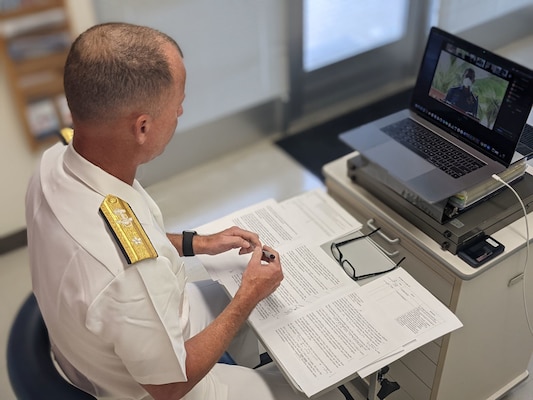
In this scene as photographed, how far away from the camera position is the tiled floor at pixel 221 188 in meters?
2.60

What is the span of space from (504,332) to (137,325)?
110 cm

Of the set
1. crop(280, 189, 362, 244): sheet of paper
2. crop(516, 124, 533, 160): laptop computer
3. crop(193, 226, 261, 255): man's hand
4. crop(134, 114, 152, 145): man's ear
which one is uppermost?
crop(134, 114, 152, 145): man's ear

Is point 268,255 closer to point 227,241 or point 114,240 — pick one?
point 227,241

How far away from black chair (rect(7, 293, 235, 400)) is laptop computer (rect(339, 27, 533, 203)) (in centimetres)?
89

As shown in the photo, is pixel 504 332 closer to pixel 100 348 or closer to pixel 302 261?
pixel 302 261

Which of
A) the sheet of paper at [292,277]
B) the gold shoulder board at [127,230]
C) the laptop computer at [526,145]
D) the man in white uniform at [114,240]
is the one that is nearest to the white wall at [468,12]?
the laptop computer at [526,145]

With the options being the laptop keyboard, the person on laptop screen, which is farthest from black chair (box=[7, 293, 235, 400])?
the person on laptop screen

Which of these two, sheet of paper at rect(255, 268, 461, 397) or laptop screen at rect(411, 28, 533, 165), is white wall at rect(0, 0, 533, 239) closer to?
laptop screen at rect(411, 28, 533, 165)

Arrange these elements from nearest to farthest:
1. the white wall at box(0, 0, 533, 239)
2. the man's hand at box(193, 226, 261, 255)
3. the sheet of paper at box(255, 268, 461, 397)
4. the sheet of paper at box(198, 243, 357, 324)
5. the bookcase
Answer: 1. the sheet of paper at box(255, 268, 461, 397)
2. the sheet of paper at box(198, 243, 357, 324)
3. the man's hand at box(193, 226, 261, 255)
4. the bookcase
5. the white wall at box(0, 0, 533, 239)

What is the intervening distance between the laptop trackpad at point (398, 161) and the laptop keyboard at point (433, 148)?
2cm

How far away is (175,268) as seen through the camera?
1257 mm

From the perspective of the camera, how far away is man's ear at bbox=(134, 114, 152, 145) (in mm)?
1117

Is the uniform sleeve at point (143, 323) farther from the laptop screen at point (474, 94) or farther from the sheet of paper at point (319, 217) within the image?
the laptop screen at point (474, 94)

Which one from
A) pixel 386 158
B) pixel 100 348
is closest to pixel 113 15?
pixel 386 158
